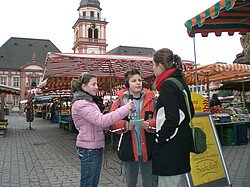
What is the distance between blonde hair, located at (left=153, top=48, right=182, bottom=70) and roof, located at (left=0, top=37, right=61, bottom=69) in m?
57.8

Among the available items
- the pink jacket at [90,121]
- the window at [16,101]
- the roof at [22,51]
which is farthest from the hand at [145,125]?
the roof at [22,51]

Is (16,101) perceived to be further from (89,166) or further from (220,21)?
(89,166)

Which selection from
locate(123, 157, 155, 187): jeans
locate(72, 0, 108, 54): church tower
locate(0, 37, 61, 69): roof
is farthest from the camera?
locate(72, 0, 108, 54): church tower

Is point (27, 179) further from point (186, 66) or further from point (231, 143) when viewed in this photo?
point (231, 143)

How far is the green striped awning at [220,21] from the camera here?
4.23 m

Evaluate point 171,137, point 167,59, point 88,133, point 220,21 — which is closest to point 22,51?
point 220,21

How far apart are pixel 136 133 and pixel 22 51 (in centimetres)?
6332

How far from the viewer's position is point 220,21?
527 cm

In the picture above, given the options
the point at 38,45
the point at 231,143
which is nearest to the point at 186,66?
the point at 231,143

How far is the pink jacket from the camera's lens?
252 centimetres

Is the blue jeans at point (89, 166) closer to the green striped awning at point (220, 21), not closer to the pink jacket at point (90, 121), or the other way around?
the pink jacket at point (90, 121)

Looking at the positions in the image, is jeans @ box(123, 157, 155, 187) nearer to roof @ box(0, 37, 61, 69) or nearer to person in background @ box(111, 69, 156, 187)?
person in background @ box(111, 69, 156, 187)

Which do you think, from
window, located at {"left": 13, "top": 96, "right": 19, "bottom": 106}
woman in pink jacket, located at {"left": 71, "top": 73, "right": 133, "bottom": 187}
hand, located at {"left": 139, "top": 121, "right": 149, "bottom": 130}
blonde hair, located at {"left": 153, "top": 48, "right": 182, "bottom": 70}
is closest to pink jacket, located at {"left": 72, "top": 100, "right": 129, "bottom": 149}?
woman in pink jacket, located at {"left": 71, "top": 73, "right": 133, "bottom": 187}

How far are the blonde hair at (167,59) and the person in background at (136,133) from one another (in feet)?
1.66
